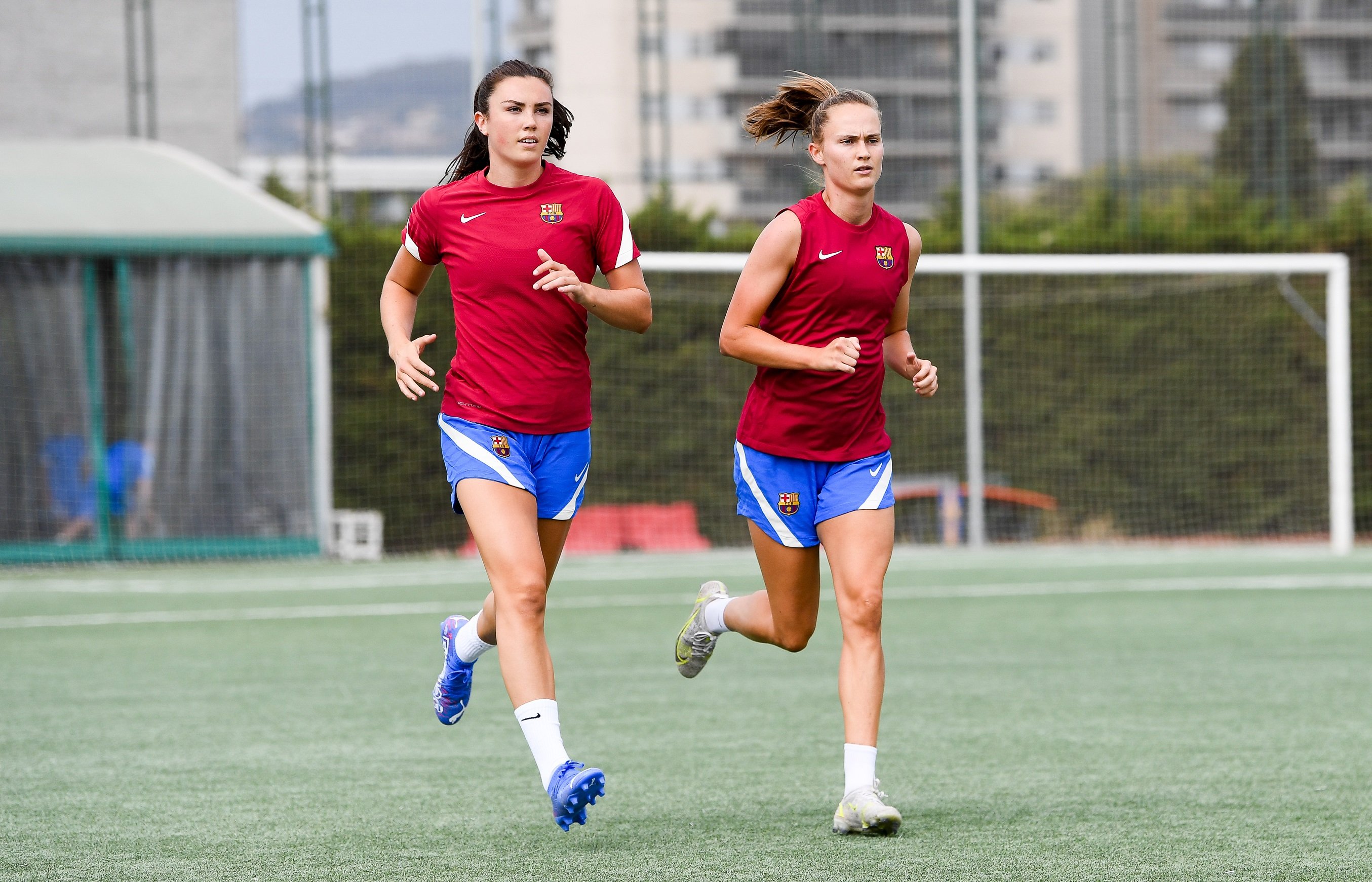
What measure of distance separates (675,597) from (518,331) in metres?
7.40

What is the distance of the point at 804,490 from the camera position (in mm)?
4828

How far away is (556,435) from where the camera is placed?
4.73m

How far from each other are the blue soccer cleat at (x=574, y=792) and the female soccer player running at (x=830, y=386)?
820 millimetres

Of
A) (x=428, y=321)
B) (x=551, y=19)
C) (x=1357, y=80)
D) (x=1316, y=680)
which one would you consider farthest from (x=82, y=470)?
(x=1357, y=80)

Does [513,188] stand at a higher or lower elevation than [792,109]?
lower

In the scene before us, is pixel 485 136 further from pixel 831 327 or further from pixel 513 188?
pixel 831 327

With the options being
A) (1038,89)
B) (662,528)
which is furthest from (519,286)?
(1038,89)

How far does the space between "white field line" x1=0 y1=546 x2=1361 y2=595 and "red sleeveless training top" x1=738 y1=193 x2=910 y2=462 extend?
27.7 feet

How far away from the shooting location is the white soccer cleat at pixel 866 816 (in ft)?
14.0

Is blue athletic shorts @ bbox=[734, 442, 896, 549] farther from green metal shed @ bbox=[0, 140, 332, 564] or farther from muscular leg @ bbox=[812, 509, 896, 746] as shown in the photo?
green metal shed @ bbox=[0, 140, 332, 564]

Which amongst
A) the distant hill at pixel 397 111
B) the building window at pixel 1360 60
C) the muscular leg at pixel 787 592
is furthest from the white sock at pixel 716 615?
Answer: the building window at pixel 1360 60

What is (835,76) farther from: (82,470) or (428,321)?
(82,470)

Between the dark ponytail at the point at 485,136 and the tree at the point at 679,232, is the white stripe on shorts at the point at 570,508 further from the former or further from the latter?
the tree at the point at 679,232

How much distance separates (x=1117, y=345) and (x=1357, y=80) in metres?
42.1
